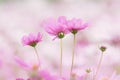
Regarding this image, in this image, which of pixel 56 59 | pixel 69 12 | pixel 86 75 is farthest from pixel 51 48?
pixel 69 12

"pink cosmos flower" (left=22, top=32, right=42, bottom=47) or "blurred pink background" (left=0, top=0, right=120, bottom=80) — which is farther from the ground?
"pink cosmos flower" (left=22, top=32, right=42, bottom=47)

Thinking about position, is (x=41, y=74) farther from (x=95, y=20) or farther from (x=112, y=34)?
(x=95, y=20)

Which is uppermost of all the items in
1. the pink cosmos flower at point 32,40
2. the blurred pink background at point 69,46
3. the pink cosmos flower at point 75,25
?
the pink cosmos flower at point 75,25

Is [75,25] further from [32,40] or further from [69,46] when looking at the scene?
[69,46]

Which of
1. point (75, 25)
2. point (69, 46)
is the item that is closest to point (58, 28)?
point (75, 25)

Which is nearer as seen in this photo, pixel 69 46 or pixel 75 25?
pixel 75 25

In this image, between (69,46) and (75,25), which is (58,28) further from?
(69,46)

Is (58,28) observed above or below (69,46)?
above

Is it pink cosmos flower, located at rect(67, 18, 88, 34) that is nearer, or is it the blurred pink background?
pink cosmos flower, located at rect(67, 18, 88, 34)
